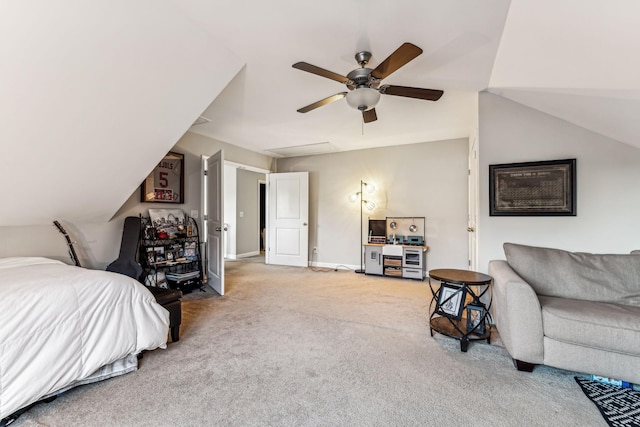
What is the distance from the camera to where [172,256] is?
3730mm

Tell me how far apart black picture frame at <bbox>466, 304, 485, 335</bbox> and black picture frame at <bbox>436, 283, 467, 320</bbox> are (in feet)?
0.26

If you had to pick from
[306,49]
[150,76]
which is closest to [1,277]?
A: [150,76]

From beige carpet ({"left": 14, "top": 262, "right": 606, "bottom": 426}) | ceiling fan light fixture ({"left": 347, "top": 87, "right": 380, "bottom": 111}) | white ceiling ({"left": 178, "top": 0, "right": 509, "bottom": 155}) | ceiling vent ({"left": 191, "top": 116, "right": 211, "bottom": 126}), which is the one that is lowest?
beige carpet ({"left": 14, "top": 262, "right": 606, "bottom": 426})

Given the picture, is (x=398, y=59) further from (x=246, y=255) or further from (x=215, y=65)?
(x=246, y=255)

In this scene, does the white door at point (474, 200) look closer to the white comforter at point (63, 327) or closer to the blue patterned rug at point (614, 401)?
the blue patterned rug at point (614, 401)

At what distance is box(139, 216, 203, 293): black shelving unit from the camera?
3.48 meters

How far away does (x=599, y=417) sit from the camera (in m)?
1.52

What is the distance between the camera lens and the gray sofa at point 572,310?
1.73 meters

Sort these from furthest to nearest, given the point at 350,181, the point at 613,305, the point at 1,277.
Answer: the point at 350,181, the point at 613,305, the point at 1,277

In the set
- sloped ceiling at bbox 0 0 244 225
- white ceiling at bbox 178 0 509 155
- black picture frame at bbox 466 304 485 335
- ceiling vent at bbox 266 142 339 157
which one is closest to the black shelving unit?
sloped ceiling at bbox 0 0 244 225

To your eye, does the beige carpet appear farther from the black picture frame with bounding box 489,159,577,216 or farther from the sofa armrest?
the black picture frame with bounding box 489,159,577,216

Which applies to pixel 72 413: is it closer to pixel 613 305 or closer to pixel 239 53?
pixel 239 53

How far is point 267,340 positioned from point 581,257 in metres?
2.71

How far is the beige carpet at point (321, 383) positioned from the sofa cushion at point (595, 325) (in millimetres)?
314
